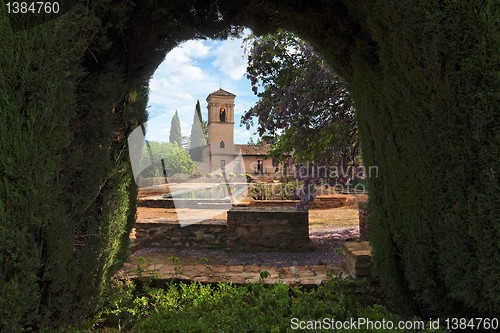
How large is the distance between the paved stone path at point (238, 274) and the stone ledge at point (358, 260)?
0.21 m

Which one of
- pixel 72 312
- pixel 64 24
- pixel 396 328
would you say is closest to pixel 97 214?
pixel 72 312

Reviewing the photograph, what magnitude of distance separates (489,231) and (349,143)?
5869 mm

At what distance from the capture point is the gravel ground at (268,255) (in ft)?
20.6

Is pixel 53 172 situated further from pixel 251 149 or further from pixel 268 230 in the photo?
pixel 251 149

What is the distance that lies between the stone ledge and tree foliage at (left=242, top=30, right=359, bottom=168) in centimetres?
305

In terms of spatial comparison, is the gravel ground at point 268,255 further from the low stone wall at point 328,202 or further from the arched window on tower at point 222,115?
the arched window on tower at point 222,115

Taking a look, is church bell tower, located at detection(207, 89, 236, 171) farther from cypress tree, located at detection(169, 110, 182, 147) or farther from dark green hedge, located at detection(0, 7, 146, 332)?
dark green hedge, located at detection(0, 7, 146, 332)

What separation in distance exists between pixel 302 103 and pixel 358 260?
12.5ft

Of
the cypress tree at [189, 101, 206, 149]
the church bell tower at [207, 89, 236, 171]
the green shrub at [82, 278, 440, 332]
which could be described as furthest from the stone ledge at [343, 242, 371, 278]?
the cypress tree at [189, 101, 206, 149]

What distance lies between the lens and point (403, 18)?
246cm

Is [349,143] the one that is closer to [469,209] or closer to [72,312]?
[469,209]

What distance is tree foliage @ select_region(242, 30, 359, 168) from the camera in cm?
719

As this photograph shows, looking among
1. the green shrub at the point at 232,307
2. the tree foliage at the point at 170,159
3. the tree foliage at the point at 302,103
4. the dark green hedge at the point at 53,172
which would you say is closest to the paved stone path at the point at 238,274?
the green shrub at the point at 232,307

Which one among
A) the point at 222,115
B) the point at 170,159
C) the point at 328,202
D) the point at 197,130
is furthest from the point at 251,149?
the point at 328,202
